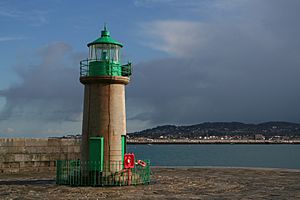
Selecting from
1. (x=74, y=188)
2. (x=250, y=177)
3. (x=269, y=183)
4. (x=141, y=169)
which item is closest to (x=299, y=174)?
(x=250, y=177)

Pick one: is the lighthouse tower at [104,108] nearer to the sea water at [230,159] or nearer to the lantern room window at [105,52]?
the lantern room window at [105,52]

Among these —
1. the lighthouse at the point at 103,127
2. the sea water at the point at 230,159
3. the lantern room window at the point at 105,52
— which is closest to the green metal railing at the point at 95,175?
the lighthouse at the point at 103,127

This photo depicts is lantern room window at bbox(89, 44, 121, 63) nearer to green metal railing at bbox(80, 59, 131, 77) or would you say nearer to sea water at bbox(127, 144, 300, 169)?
green metal railing at bbox(80, 59, 131, 77)

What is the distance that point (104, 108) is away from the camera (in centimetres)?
1688

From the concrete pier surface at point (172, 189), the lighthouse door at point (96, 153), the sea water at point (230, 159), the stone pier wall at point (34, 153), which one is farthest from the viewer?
the sea water at point (230, 159)

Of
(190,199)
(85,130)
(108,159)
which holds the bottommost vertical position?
(190,199)

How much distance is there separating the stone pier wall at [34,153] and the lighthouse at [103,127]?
20.4 ft

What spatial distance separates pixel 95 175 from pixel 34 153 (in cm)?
768

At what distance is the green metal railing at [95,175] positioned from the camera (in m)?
16.5

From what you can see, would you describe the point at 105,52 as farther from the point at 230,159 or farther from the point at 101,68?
the point at 230,159

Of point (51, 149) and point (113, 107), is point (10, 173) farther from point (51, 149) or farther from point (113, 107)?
point (113, 107)

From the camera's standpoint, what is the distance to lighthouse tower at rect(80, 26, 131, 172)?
54.9 ft

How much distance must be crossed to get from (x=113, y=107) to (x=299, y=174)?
10321mm

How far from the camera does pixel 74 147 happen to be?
80.7 ft
